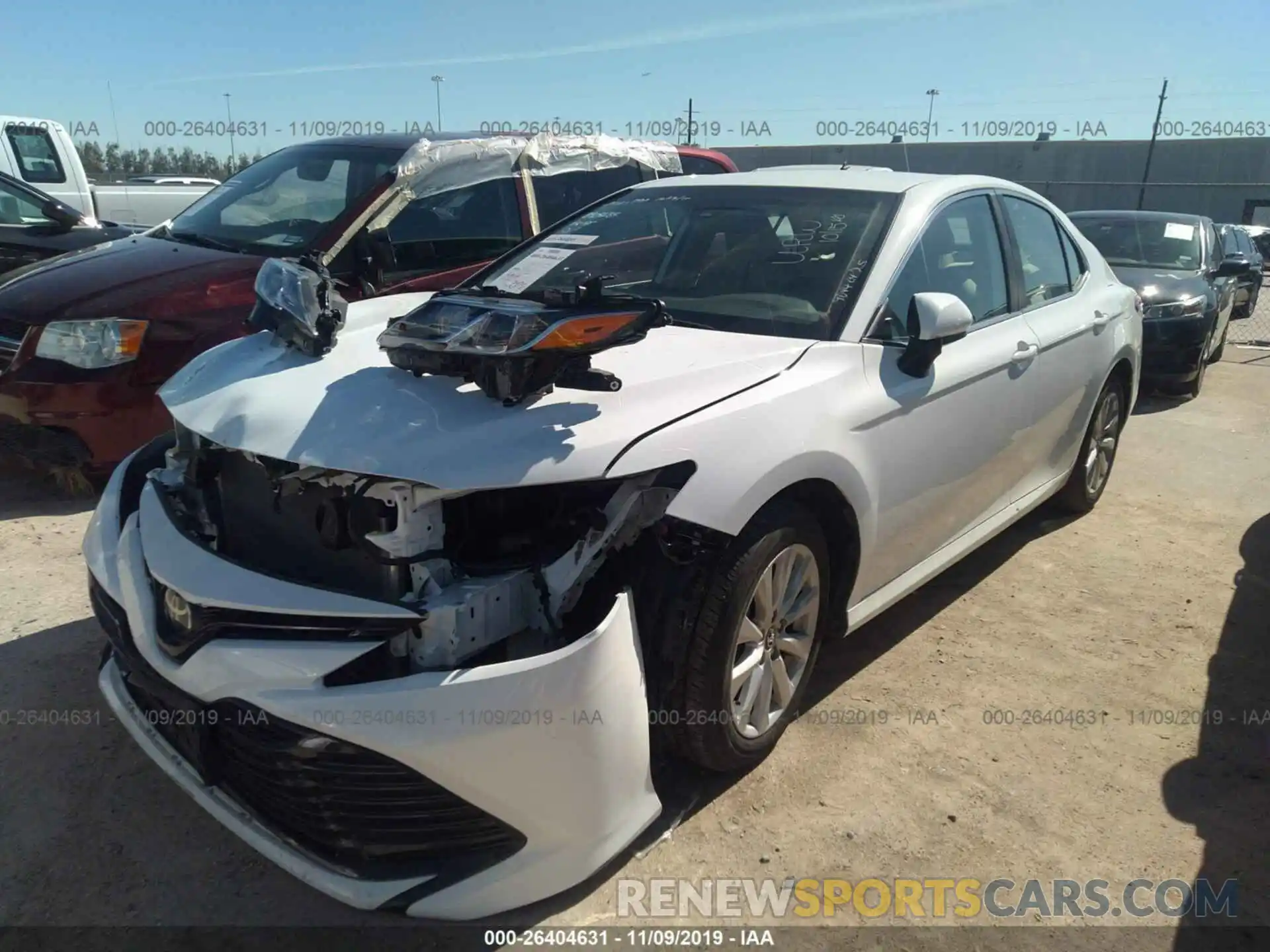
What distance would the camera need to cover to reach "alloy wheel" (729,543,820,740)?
103 inches

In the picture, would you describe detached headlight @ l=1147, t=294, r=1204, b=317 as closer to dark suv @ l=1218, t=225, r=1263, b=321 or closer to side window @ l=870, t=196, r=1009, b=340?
dark suv @ l=1218, t=225, r=1263, b=321

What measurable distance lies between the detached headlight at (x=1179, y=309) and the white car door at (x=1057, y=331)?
361 cm

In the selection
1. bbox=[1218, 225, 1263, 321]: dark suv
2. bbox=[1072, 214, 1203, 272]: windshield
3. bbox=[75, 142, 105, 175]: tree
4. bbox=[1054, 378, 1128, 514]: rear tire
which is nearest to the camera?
bbox=[1054, 378, 1128, 514]: rear tire

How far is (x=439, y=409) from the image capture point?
7.36 feet

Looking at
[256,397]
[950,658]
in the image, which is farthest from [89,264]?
[950,658]

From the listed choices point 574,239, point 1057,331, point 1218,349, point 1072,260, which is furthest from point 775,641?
point 1218,349

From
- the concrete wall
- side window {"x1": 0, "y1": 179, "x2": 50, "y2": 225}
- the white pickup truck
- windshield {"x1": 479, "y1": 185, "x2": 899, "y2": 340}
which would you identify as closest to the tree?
the concrete wall

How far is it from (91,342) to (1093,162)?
32.5 metres

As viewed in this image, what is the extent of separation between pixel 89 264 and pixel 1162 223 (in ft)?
29.3

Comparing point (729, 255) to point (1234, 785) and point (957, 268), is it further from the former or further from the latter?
point (1234, 785)

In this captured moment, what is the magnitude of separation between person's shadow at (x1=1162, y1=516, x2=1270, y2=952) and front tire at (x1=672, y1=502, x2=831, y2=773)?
1.13m

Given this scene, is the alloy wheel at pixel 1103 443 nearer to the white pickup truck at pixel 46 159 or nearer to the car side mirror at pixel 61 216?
the car side mirror at pixel 61 216

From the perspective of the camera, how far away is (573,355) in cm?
217

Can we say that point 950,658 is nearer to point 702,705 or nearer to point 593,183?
point 702,705
